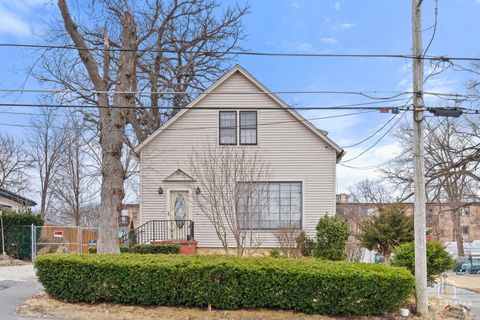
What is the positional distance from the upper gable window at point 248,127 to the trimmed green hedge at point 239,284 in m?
9.22

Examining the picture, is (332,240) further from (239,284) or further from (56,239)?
(56,239)

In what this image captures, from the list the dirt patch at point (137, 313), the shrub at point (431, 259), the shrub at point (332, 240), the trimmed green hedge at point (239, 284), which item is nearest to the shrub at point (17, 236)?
Result: the dirt patch at point (137, 313)

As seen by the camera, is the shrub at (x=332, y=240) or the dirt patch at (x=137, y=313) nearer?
the dirt patch at (x=137, y=313)

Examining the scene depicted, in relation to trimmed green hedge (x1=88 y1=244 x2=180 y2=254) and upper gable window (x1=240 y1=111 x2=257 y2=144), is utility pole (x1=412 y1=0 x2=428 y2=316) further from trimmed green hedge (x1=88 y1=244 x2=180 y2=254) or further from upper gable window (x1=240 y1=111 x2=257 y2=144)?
upper gable window (x1=240 y1=111 x2=257 y2=144)

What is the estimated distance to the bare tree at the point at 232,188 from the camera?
13266mm

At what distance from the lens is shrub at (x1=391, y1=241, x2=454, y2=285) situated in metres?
9.63

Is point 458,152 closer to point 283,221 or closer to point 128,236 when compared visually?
point 283,221

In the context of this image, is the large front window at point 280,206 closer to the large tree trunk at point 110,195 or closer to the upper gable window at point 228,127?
the upper gable window at point 228,127

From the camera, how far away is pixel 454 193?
34.0 m

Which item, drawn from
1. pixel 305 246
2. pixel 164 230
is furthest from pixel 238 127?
pixel 305 246

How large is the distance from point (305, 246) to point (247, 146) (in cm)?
458

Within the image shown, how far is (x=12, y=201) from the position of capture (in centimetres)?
2530

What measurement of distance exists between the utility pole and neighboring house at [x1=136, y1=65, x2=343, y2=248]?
25.9 feet

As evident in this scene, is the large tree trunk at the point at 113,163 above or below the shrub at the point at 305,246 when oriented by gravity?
above
